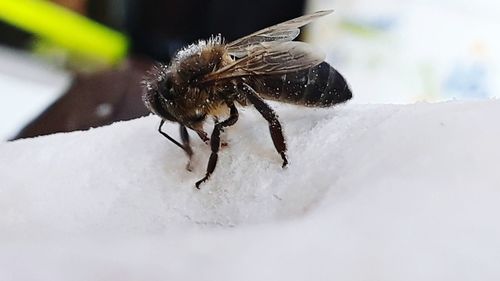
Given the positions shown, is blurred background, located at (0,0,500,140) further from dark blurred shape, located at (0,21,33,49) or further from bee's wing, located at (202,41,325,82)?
bee's wing, located at (202,41,325,82)

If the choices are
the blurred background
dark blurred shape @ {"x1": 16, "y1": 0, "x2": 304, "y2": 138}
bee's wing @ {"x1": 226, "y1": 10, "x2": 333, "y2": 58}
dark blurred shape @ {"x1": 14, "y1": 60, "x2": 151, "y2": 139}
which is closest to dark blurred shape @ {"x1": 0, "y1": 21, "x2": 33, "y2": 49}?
the blurred background

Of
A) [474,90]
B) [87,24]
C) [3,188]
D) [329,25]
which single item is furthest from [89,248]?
[87,24]

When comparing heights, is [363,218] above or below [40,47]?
above

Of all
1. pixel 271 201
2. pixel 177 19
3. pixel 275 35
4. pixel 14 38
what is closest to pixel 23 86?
pixel 14 38

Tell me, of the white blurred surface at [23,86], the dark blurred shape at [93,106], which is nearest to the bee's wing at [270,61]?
the dark blurred shape at [93,106]

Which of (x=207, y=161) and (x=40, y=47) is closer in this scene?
(x=207, y=161)

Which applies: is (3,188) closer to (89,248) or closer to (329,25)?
(89,248)

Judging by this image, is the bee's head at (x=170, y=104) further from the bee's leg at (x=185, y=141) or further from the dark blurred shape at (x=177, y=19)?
the dark blurred shape at (x=177, y=19)
